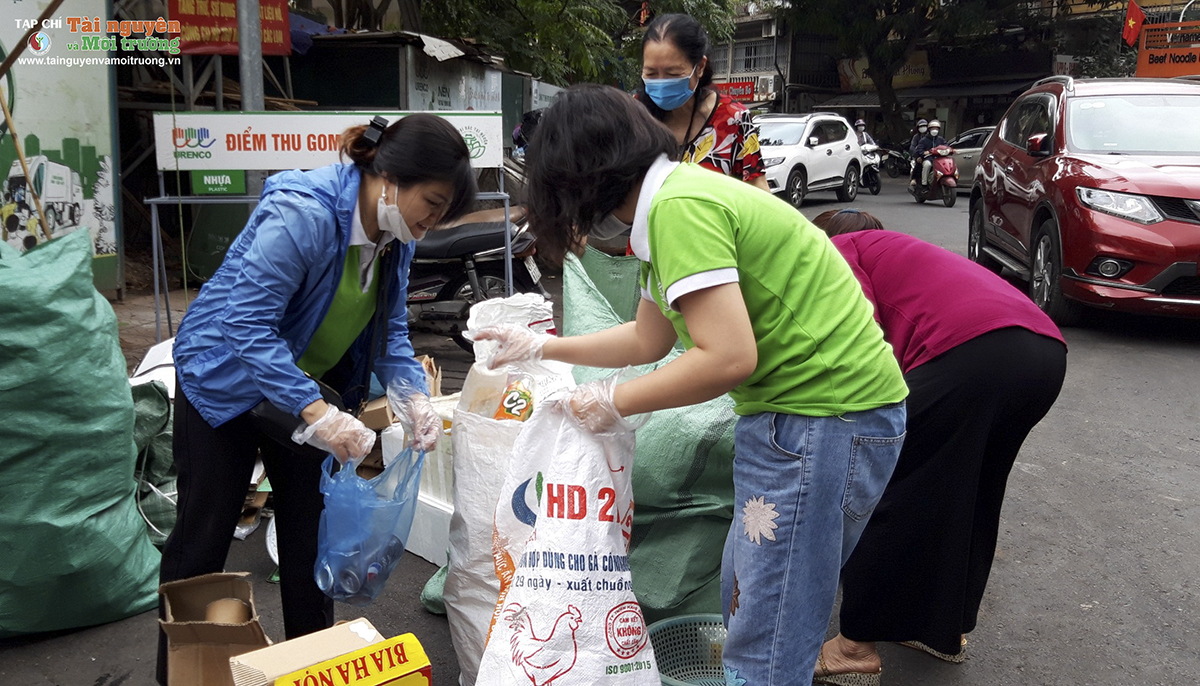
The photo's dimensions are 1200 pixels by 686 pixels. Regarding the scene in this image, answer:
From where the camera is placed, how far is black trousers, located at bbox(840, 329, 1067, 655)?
221 cm

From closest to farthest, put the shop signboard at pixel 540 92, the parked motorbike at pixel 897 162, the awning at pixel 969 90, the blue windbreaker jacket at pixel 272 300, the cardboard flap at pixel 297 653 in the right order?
the cardboard flap at pixel 297 653
the blue windbreaker jacket at pixel 272 300
the shop signboard at pixel 540 92
the parked motorbike at pixel 897 162
the awning at pixel 969 90

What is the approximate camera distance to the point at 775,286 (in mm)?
1525

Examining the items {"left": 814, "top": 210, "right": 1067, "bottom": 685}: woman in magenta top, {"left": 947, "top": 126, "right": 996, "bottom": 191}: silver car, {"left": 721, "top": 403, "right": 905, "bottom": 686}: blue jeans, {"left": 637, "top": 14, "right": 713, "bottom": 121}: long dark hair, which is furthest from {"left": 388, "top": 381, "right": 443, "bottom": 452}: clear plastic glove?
{"left": 947, "top": 126, "right": 996, "bottom": 191}: silver car

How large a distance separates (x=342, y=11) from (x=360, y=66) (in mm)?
2809

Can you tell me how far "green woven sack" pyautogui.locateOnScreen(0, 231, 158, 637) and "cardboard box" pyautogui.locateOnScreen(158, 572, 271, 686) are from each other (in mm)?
622

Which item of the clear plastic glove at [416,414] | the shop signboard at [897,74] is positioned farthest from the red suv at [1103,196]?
the shop signboard at [897,74]

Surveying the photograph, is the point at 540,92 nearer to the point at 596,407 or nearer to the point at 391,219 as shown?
the point at 391,219

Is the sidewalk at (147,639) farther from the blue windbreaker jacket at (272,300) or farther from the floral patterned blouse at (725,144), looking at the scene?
the floral patterned blouse at (725,144)

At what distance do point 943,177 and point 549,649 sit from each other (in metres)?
14.2

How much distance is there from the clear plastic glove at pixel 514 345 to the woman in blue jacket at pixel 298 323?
0.25 m

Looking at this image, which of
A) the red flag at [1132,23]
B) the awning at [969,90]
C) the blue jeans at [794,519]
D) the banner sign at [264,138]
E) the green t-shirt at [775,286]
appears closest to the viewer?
the green t-shirt at [775,286]

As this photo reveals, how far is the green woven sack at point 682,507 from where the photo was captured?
7.77 feet

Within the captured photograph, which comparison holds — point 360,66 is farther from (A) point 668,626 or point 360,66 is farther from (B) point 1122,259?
(A) point 668,626

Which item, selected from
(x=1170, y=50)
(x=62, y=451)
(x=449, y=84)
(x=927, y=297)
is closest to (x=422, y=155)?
(x=927, y=297)
